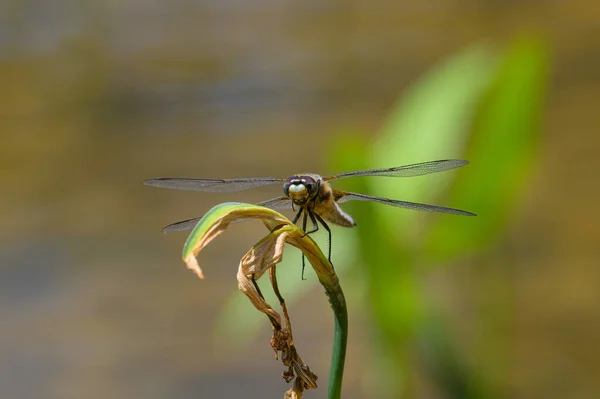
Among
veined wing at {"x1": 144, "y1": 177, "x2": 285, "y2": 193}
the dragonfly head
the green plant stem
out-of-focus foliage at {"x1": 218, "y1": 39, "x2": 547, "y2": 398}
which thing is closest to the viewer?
the green plant stem

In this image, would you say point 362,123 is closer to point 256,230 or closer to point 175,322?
point 256,230

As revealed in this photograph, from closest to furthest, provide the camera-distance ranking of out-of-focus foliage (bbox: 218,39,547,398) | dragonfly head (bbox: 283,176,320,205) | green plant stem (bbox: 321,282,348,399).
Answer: green plant stem (bbox: 321,282,348,399)
dragonfly head (bbox: 283,176,320,205)
out-of-focus foliage (bbox: 218,39,547,398)

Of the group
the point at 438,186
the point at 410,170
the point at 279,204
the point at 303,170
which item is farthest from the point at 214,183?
the point at 303,170

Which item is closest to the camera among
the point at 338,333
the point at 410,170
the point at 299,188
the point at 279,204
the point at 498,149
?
the point at 338,333

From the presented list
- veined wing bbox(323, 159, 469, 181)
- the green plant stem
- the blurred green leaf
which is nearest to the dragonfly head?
veined wing bbox(323, 159, 469, 181)

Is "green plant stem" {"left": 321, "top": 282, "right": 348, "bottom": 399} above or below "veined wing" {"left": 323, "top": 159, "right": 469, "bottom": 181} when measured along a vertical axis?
below

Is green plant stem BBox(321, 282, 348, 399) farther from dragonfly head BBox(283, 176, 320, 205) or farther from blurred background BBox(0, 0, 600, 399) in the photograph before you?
blurred background BBox(0, 0, 600, 399)

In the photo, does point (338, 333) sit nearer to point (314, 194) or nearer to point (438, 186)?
point (314, 194)

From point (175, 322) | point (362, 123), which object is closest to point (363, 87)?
point (362, 123)
